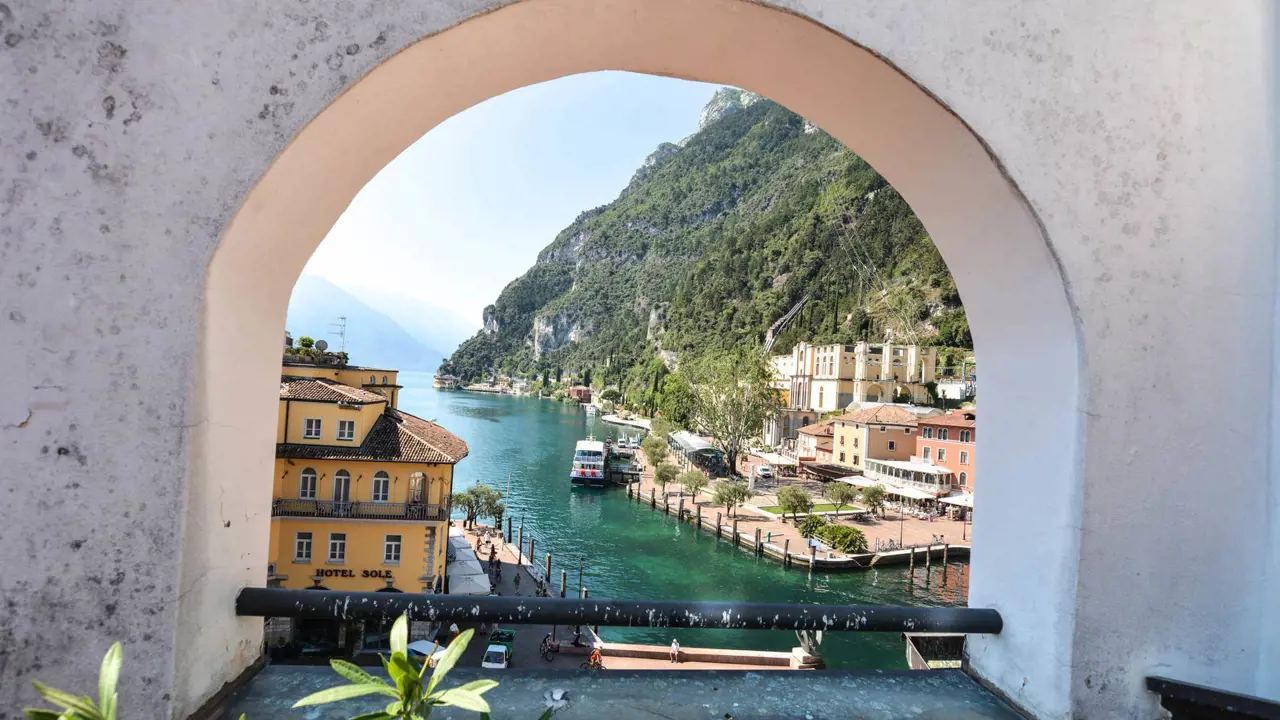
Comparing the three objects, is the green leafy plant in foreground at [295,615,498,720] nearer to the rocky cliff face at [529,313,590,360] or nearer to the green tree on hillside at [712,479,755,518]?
the green tree on hillside at [712,479,755,518]

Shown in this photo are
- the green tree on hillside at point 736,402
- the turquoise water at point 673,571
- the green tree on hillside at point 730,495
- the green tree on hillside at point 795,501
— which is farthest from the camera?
the green tree on hillside at point 736,402

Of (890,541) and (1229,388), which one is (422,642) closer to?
(1229,388)

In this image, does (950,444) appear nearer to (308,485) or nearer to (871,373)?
(871,373)

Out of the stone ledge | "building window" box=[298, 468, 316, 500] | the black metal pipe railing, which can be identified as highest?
the black metal pipe railing

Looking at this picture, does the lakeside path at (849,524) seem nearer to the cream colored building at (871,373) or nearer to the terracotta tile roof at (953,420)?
the terracotta tile roof at (953,420)

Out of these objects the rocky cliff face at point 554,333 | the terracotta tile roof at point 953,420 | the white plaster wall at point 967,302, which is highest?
the rocky cliff face at point 554,333

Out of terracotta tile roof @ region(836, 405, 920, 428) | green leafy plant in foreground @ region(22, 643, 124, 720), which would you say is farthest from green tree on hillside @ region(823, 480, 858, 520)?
green leafy plant in foreground @ region(22, 643, 124, 720)

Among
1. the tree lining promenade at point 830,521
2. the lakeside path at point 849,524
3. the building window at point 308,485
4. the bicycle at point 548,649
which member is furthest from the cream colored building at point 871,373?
the building window at point 308,485
